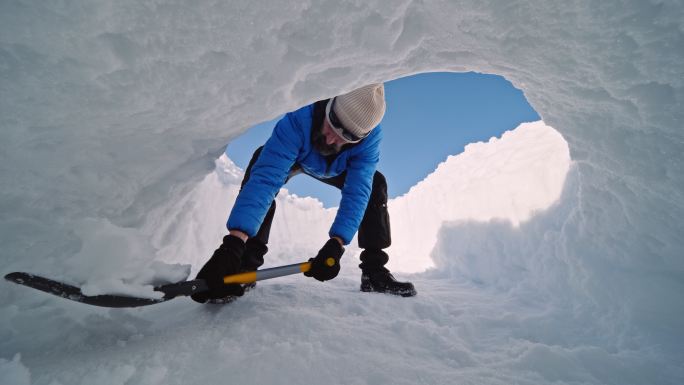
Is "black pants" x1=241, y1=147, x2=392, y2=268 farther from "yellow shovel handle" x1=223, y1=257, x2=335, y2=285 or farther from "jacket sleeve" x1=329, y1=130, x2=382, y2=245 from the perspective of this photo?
"yellow shovel handle" x1=223, y1=257, x2=335, y2=285

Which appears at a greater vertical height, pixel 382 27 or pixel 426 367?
pixel 382 27

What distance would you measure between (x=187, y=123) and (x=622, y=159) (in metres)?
2.07

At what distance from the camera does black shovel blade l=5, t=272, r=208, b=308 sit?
1.14 m

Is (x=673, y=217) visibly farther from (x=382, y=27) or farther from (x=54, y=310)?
(x=54, y=310)

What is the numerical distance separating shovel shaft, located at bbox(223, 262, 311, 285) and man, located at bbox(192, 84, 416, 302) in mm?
38

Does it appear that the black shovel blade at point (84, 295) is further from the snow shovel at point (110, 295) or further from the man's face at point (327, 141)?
the man's face at point (327, 141)

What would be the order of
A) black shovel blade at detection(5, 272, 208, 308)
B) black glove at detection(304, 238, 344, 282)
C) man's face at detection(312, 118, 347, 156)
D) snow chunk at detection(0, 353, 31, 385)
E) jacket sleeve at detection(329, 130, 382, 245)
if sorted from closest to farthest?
snow chunk at detection(0, 353, 31, 385) → black shovel blade at detection(5, 272, 208, 308) → black glove at detection(304, 238, 344, 282) → man's face at detection(312, 118, 347, 156) → jacket sleeve at detection(329, 130, 382, 245)

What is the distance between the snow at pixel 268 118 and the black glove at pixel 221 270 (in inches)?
4.4

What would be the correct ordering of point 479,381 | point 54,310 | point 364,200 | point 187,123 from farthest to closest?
point 364,200 → point 187,123 → point 54,310 → point 479,381

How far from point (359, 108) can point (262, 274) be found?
110 cm

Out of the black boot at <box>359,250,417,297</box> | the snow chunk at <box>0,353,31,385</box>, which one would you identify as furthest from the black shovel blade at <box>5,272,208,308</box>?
the black boot at <box>359,250,417,297</box>

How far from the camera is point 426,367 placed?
1.21m

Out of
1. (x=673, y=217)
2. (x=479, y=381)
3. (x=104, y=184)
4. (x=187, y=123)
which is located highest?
(x=187, y=123)

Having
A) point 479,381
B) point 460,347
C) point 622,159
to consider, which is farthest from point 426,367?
point 622,159
